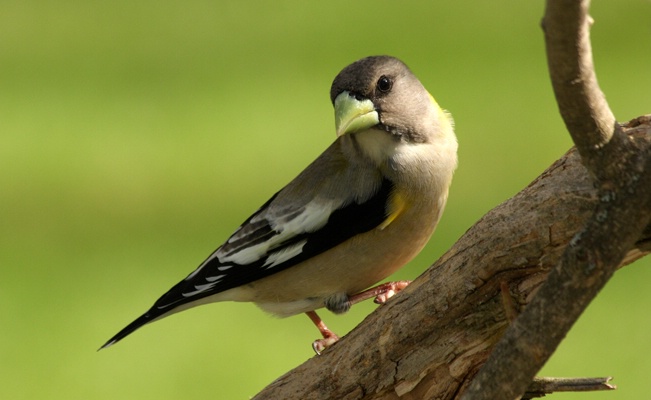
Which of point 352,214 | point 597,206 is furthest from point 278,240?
point 597,206

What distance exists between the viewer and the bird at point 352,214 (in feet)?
9.27

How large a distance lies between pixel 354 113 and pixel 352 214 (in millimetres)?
285

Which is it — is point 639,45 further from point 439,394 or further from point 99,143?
point 439,394

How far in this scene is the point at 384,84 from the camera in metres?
2.90

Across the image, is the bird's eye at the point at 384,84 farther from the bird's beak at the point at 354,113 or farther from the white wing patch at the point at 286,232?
the white wing patch at the point at 286,232

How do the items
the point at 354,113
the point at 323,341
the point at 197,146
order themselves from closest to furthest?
the point at 354,113 < the point at 323,341 < the point at 197,146

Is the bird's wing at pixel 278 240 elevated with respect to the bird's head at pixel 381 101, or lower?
lower

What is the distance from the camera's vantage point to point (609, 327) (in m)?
5.91

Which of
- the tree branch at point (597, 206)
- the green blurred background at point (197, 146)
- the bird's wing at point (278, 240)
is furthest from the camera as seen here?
the green blurred background at point (197, 146)

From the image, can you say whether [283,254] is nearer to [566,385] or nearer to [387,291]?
[387,291]

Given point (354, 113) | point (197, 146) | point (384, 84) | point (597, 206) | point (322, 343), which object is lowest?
point (597, 206)

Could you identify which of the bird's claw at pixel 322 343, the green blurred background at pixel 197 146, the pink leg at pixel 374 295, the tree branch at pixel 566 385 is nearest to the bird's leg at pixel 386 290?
the pink leg at pixel 374 295

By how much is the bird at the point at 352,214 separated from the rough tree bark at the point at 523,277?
210mm

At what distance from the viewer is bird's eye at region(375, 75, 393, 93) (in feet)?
9.48
